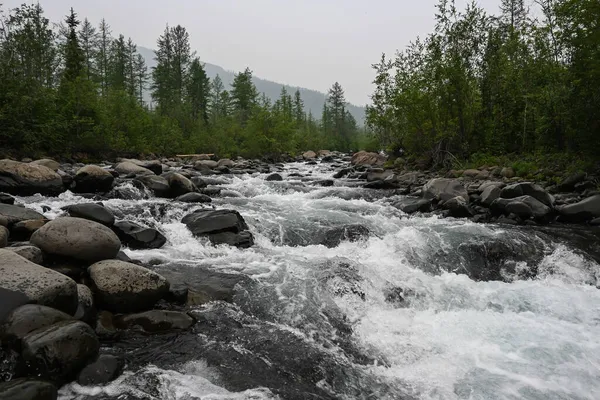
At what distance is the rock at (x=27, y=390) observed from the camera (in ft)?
10.3

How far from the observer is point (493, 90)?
2019 centimetres

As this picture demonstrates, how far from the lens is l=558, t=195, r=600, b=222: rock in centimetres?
1071

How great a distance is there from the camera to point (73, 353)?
379 cm

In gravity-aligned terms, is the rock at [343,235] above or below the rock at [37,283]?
below

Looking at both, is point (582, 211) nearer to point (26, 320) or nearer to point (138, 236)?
point (138, 236)

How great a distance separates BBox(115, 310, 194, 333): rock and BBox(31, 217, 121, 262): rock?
145 cm

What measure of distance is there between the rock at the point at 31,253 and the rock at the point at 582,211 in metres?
12.7

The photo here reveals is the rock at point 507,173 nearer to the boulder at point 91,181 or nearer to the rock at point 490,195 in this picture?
the rock at point 490,195

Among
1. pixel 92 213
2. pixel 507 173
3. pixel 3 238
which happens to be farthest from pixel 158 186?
pixel 507 173

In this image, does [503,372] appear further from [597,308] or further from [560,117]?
[560,117]

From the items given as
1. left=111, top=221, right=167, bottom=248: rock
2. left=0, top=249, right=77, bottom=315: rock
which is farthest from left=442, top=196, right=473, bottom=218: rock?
left=0, top=249, right=77, bottom=315: rock

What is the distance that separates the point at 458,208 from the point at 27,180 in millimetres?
12990

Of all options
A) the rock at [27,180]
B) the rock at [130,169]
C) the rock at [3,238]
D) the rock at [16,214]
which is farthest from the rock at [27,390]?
the rock at [130,169]

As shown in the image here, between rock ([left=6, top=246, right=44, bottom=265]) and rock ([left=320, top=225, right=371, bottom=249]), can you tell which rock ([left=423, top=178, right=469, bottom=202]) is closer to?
rock ([left=320, top=225, right=371, bottom=249])
